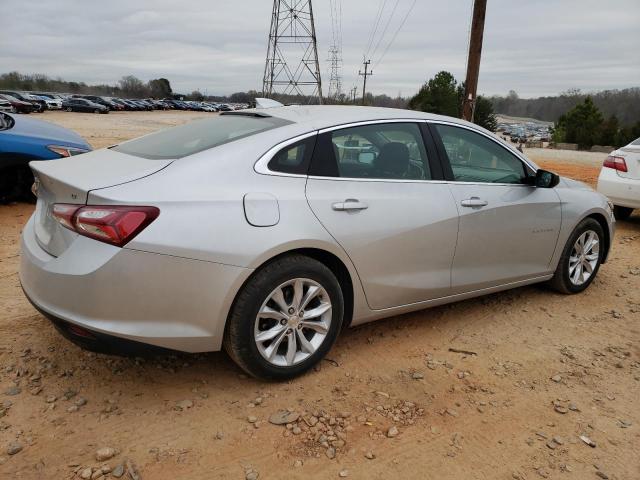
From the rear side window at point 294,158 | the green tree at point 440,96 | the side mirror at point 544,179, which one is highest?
the green tree at point 440,96

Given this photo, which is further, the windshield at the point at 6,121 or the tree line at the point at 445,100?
the tree line at the point at 445,100

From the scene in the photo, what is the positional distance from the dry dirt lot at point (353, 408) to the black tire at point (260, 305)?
0.14 meters

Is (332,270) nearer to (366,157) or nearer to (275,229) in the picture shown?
(275,229)

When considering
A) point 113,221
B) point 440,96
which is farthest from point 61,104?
point 113,221

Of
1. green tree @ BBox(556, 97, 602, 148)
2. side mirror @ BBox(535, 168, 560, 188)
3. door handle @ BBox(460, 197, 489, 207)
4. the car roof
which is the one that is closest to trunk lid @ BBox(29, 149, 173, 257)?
the car roof

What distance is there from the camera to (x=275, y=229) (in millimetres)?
2723

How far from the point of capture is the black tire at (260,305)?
2.70 metres

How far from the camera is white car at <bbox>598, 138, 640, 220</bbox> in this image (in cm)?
698

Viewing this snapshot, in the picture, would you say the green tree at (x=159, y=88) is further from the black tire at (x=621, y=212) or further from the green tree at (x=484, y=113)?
the black tire at (x=621, y=212)

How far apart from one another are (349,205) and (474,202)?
1.06m

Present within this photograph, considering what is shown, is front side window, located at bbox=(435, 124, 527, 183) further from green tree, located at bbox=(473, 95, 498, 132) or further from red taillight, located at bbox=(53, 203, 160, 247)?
green tree, located at bbox=(473, 95, 498, 132)

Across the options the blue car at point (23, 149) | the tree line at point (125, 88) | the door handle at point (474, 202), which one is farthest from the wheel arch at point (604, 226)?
the tree line at point (125, 88)

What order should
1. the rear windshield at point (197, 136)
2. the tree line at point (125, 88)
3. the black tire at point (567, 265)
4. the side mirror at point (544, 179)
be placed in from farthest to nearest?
the tree line at point (125, 88)
the black tire at point (567, 265)
the side mirror at point (544, 179)
the rear windshield at point (197, 136)

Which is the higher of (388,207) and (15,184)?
(388,207)
